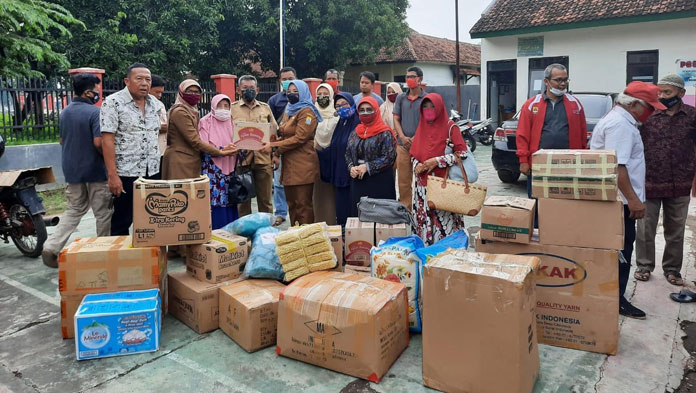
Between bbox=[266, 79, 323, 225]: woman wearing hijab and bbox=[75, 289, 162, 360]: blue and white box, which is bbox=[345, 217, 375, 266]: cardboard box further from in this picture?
bbox=[75, 289, 162, 360]: blue and white box

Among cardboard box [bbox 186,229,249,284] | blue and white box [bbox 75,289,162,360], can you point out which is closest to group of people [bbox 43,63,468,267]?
cardboard box [bbox 186,229,249,284]

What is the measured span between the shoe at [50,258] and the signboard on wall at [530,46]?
579 inches

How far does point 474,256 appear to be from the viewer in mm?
2936

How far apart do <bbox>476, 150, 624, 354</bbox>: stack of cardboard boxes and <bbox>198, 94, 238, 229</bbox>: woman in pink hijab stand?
2.86 m

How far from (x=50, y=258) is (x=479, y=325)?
13.6 feet

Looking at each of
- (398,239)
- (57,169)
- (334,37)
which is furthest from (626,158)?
(334,37)

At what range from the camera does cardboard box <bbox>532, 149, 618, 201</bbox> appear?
10.1ft

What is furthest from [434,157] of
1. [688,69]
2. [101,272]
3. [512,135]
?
[688,69]

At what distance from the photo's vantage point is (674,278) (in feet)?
14.5

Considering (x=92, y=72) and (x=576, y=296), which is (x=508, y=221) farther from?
(x=92, y=72)

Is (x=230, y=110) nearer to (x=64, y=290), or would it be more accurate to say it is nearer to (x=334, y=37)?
(x=64, y=290)

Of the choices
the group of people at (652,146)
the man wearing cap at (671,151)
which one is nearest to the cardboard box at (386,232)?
the group of people at (652,146)

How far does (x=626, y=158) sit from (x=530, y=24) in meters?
13.4

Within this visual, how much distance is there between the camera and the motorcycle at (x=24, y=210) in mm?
5148
